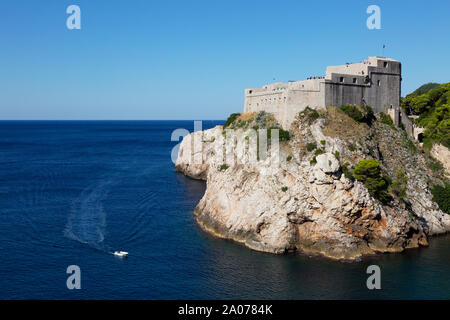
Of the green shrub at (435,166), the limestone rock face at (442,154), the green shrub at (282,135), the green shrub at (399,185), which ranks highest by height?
the green shrub at (282,135)

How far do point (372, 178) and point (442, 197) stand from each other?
13748 mm

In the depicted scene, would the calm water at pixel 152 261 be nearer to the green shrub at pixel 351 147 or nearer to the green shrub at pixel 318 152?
the green shrub at pixel 318 152

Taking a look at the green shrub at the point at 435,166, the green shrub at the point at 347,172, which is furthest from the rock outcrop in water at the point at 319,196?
the green shrub at the point at 435,166

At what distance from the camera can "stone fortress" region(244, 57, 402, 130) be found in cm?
5625

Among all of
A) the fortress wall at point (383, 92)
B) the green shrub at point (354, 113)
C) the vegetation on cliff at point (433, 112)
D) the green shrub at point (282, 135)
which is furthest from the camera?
the vegetation on cliff at point (433, 112)

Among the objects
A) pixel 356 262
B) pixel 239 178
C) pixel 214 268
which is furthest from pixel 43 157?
pixel 356 262

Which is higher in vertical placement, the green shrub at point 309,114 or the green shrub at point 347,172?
the green shrub at point 309,114

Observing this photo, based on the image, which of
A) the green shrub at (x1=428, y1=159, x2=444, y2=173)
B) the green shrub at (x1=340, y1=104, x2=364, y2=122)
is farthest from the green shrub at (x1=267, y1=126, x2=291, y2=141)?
the green shrub at (x1=428, y1=159, x2=444, y2=173)

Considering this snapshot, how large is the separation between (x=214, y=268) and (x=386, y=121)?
36248 mm

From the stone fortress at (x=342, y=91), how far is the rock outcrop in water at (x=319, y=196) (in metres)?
2.25

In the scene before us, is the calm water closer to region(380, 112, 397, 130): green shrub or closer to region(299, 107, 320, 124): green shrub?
region(380, 112, 397, 130): green shrub

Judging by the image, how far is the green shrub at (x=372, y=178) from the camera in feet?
154

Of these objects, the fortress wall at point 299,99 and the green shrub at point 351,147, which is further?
the fortress wall at point 299,99

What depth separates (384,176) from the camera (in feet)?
167
